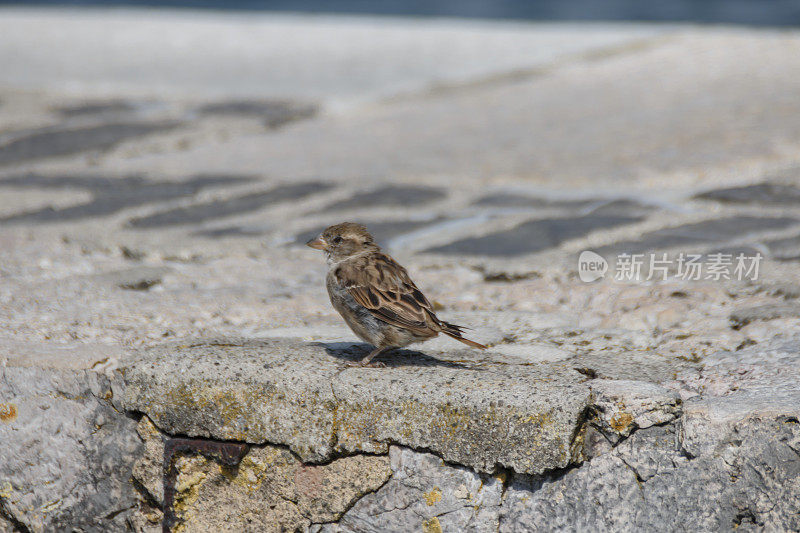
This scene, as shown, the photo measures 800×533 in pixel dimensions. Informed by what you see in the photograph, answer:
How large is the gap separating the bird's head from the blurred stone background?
0.22 m

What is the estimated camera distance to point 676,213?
→ 12.7 feet

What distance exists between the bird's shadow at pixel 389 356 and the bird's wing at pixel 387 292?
0.41 feet

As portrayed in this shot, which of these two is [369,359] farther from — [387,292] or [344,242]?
[344,242]

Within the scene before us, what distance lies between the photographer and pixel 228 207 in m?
4.21

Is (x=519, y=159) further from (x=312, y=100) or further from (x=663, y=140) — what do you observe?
(x=312, y=100)

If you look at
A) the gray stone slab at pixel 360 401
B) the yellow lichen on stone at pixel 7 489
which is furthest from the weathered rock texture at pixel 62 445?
the gray stone slab at pixel 360 401

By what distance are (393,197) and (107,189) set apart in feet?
4.50

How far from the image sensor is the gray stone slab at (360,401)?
2.15 meters

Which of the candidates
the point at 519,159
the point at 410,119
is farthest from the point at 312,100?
the point at 519,159

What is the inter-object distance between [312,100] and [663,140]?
8.73 feet

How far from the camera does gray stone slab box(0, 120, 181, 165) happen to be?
5.27 meters

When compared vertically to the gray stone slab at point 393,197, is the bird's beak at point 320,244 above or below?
above

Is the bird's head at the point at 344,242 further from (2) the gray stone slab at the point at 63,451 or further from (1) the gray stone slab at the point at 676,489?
(1) the gray stone slab at the point at 676,489

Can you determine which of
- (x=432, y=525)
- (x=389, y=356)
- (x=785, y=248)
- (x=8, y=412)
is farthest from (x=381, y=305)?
(x=785, y=248)
